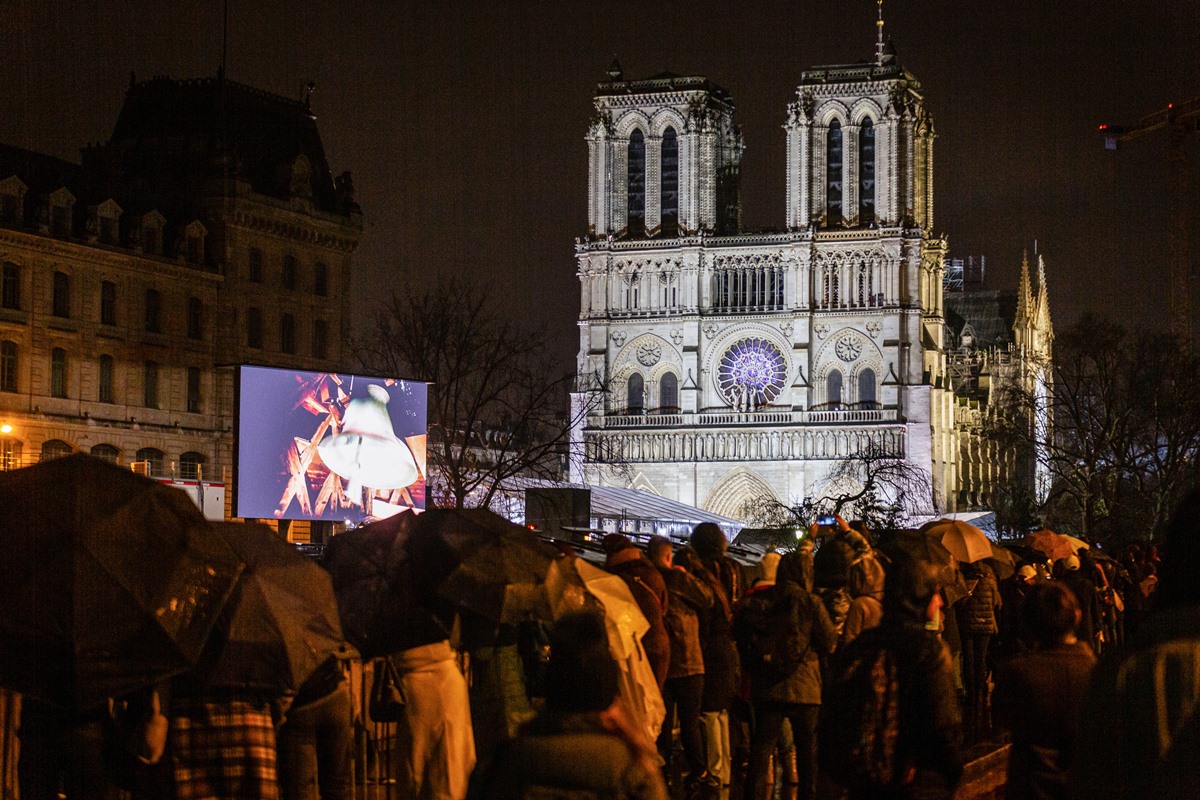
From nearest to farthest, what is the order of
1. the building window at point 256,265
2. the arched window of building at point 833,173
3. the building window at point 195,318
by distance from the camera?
the building window at point 195,318, the building window at point 256,265, the arched window of building at point 833,173

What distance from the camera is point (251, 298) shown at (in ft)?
194

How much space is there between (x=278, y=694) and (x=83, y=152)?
55.2 meters

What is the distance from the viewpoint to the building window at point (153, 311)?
5569 centimetres

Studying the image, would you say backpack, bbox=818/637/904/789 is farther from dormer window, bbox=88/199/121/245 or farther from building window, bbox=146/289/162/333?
building window, bbox=146/289/162/333

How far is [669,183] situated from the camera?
286 ft

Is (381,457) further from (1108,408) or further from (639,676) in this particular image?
(639,676)

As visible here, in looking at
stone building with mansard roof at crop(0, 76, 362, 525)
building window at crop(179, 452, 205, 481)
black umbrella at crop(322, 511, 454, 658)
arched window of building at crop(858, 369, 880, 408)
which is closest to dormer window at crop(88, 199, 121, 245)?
stone building with mansard roof at crop(0, 76, 362, 525)

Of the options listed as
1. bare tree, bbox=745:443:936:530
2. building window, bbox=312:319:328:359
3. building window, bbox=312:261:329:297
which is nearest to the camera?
building window, bbox=312:319:328:359

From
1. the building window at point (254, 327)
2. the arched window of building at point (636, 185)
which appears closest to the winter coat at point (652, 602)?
the building window at point (254, 327)

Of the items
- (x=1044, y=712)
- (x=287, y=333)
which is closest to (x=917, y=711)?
(x=1044, y=712)

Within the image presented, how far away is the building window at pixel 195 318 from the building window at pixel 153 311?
119 cm

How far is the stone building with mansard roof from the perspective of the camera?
5116 centimetres

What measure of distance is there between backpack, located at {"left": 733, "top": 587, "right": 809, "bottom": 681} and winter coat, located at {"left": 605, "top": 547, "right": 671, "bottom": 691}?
2.30 feet

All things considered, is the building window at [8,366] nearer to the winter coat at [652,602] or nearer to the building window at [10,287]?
the building window at [10,287]
